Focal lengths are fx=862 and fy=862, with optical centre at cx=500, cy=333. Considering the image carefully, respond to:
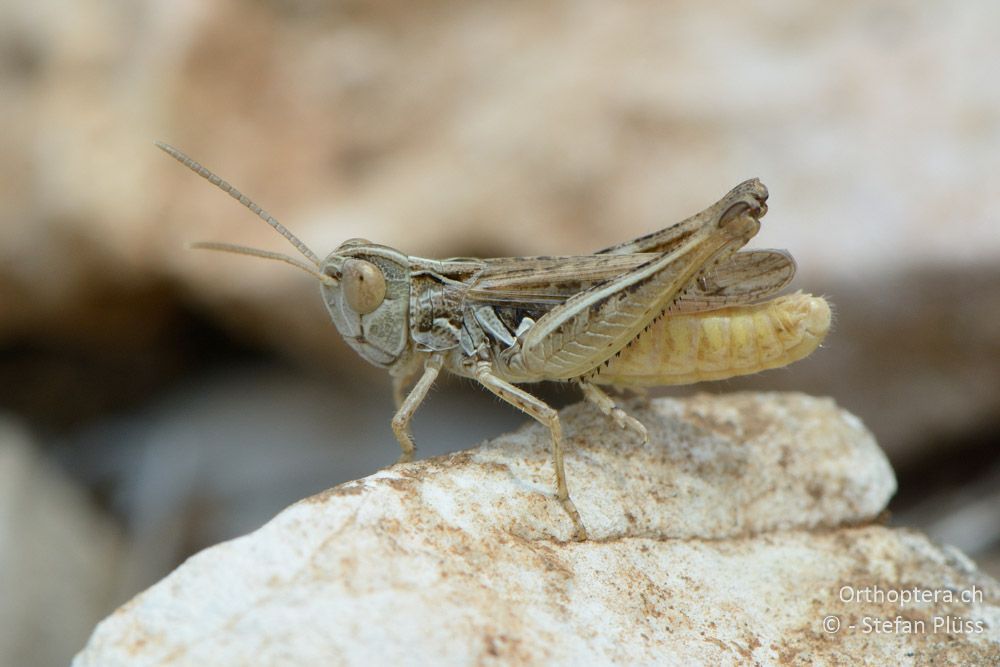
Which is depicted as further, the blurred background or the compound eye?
the blurred background

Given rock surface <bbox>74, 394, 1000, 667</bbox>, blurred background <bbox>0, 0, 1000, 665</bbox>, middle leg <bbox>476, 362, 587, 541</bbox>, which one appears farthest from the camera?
blurred background <bbox>0, 0, 1000, 665</bbox>

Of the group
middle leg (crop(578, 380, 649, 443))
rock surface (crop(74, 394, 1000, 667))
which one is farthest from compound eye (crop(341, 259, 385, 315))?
middle leg (crop(578, 380, 649, 443))

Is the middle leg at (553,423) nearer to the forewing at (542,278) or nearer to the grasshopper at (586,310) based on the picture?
the grasshopper at (586,310)

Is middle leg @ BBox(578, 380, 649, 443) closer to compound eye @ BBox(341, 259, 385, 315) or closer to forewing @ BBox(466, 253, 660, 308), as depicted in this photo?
forewing @ BBox(466, 253, 660, 308)

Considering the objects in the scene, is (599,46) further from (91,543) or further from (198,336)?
(91,543)

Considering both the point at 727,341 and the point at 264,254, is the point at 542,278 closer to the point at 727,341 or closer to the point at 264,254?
the point at 727,341

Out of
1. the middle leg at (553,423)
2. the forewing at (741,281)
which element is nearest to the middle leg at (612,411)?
the middle leg at (553,423)
